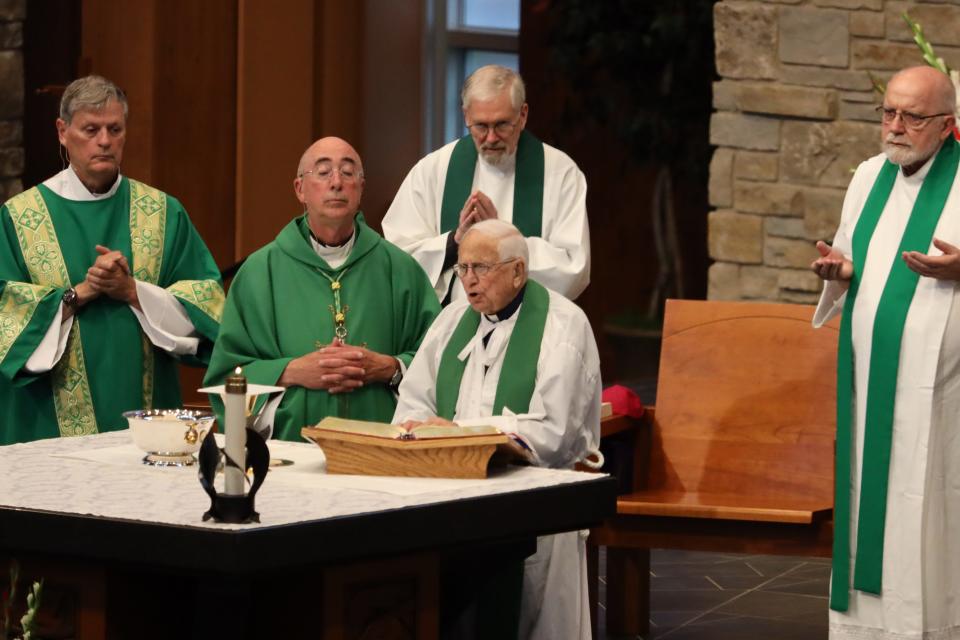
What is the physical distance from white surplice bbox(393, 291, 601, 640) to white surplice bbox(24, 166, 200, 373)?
39.0 inches

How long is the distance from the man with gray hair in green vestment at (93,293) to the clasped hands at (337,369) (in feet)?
2.05

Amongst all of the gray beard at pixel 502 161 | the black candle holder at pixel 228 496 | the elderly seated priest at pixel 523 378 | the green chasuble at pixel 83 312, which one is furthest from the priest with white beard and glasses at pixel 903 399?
the black candle holder at pixel 228 496

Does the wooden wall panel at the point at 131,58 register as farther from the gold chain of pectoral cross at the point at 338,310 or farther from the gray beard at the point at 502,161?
the gold chain of pectoral cross at the point at 338,310

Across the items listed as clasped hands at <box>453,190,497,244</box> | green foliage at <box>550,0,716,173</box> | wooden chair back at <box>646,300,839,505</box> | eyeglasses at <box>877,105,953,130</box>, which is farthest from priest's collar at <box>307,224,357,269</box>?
green foliage at <box>550,0,716,173</box>

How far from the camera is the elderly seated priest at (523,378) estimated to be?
4.15 metres

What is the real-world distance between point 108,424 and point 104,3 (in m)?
3.21

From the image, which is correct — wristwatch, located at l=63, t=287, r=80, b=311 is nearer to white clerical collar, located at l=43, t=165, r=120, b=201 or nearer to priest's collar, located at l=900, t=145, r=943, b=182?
white clerical collar, located at l=43, t=165, r=120, b=201

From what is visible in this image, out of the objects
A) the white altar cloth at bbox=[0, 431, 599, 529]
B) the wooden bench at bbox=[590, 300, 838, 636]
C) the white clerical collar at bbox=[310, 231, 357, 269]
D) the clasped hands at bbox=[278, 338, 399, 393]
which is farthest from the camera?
the wooden bench at bbox=[590, 300, 838, 636]

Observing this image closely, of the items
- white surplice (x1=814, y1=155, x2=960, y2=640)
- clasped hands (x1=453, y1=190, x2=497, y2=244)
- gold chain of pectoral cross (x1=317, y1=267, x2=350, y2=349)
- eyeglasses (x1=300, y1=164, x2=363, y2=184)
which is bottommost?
white surplice (x1=814, y1=155, x2=960, y2=640)

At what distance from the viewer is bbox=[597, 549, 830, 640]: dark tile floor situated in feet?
18.7

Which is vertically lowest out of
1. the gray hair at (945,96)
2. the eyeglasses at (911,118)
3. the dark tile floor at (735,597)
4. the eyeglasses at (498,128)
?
the dark tile floor at (735,597)

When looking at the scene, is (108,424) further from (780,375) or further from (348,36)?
(348,36)

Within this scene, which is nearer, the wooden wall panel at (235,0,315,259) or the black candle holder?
the black candle holder

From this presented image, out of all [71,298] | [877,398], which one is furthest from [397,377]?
[877,398]
